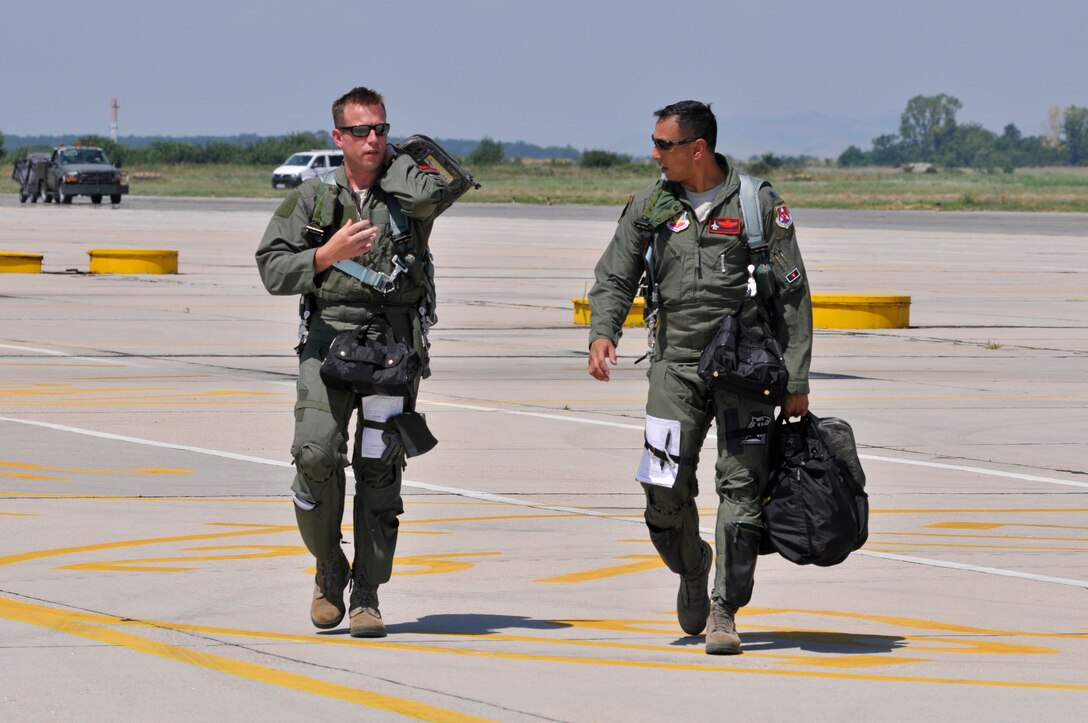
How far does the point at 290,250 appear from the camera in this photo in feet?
22.5

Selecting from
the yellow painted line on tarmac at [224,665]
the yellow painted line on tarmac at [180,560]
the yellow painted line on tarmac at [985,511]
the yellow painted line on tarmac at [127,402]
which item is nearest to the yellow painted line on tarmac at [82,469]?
the yellow painted line on tarmac at [180,560]

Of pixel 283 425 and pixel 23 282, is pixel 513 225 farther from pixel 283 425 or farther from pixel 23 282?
pixel 283 425

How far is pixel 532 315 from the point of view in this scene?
22656mm

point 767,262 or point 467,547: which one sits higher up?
point 767,262

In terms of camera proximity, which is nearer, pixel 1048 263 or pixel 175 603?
pixel 175 603

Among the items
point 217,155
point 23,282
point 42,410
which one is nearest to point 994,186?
point 217,155

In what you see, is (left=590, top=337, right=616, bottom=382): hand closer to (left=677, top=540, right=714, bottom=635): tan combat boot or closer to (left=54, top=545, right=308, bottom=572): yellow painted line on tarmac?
(left=677, top=540, right=714, bottom=635): tan combat boot

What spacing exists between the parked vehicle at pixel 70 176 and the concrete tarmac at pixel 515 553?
46.2 metres

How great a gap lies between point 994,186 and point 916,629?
100153 mm

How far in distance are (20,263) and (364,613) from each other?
76.6 feet

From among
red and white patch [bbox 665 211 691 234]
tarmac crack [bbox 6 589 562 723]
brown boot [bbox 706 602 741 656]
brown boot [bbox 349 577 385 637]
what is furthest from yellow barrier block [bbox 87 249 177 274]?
brown boot [bbox 706 602 741 656]

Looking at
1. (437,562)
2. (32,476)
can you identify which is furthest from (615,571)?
(32,476)

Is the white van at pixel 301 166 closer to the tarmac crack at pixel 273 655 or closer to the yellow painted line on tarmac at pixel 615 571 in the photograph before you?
the yellow painted line on tarmac at pixel 615 571

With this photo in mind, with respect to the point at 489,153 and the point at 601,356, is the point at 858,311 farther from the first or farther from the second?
the point at 489,153
